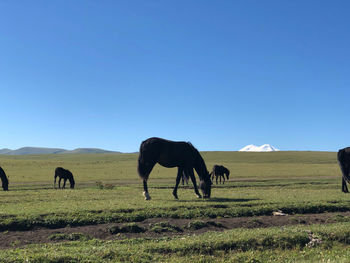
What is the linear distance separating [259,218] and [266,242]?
10.6ft

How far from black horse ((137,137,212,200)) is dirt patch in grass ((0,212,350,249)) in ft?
14.7

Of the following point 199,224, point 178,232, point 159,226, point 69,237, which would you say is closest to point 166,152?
point 199,224

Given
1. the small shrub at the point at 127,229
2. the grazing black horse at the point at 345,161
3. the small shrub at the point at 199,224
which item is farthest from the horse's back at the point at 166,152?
the grazing black horse at the point at 345,161

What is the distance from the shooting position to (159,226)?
11.8 meters

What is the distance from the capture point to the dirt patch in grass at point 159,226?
10690mm

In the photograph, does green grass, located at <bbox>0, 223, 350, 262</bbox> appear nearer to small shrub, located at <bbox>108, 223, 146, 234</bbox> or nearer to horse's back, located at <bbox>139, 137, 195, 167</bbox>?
small shrub, located at <bbox>108, 223, 146, 234</bbox>

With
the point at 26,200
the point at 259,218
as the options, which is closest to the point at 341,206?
the point at 259,218

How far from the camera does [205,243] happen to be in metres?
9.52

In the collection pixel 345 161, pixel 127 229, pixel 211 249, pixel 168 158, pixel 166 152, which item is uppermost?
pixel 166 152

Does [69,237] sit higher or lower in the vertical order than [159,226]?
lower

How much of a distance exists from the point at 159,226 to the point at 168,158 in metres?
5.85

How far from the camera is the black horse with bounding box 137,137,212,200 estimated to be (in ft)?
55.8

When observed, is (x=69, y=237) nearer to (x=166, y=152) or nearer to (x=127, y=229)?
(x=127, y=229)

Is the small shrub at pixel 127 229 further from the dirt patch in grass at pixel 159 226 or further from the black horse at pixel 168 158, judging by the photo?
the black horse at pixel 168 158
